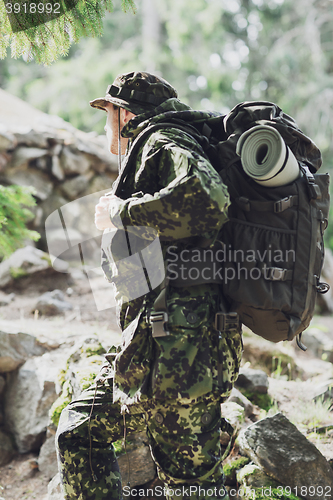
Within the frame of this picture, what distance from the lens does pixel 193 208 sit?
1754 mm

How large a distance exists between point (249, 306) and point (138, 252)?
59 centimetres

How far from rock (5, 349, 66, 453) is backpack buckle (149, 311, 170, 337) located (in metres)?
2.61

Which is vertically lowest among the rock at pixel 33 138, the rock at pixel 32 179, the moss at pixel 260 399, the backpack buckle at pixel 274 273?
the moss at pixel 260 399

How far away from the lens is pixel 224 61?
15.7m

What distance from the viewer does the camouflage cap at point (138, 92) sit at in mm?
2207

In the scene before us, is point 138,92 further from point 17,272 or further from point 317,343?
point 317,343

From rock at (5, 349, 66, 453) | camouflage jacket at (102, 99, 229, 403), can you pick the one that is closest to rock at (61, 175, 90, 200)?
rock at (5, 349, 66, 453)

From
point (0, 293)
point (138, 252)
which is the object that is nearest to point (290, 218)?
point (138, 252)

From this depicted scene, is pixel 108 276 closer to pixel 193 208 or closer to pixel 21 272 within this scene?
pixel 193 208

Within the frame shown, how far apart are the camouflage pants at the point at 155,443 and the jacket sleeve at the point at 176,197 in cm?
77

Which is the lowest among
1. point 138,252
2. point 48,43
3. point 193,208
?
point 138,252

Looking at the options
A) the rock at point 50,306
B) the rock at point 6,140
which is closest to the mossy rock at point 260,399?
the rock at point 50,306

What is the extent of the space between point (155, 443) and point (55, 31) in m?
2.59

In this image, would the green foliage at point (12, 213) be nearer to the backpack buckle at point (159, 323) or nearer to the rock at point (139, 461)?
the rock at point (139, 461)
